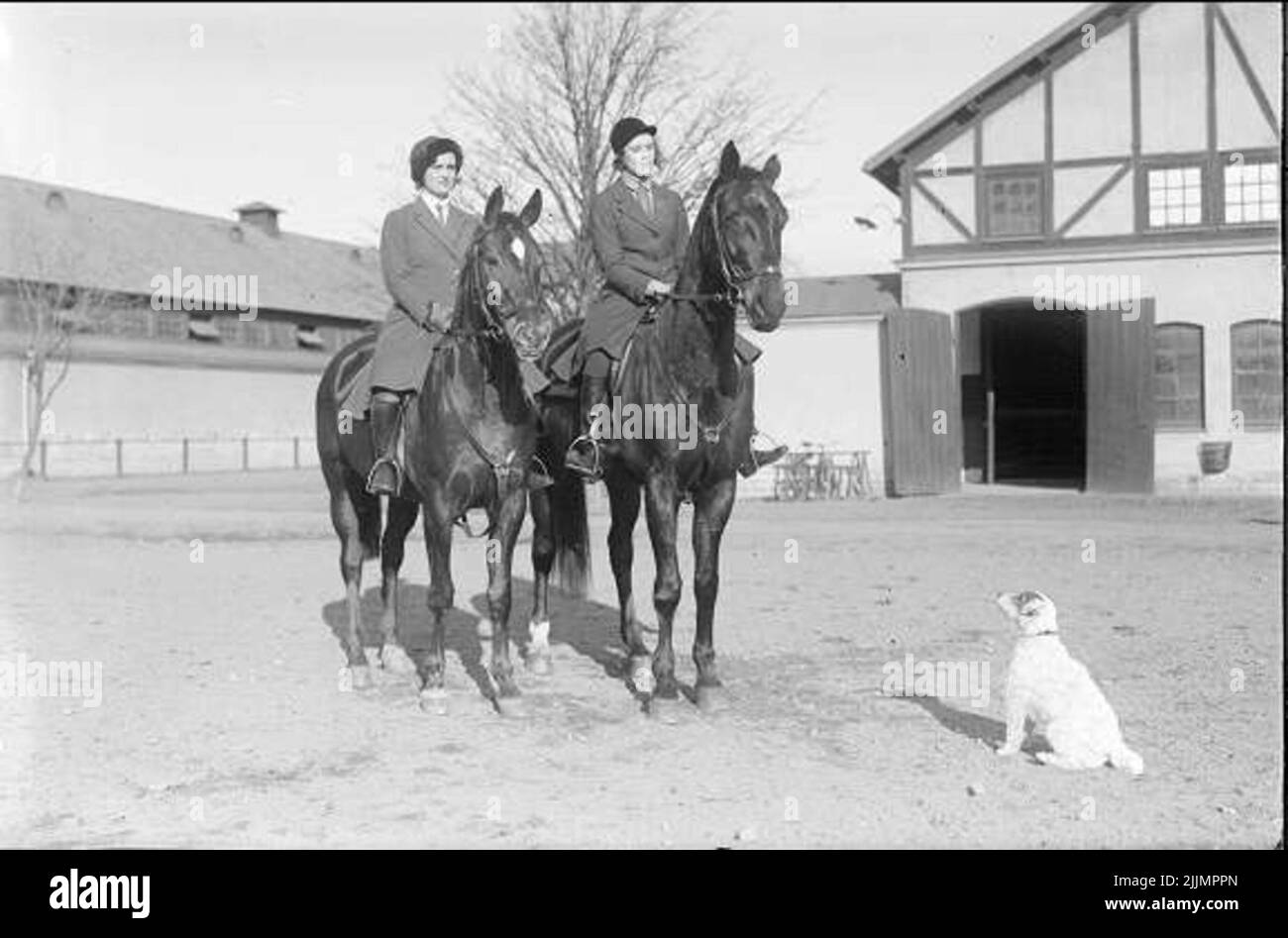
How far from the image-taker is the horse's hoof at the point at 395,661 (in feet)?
25.8

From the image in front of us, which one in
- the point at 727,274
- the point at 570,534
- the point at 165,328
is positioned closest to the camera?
the point at 727,274

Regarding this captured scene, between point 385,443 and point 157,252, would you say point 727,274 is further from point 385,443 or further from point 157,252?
point 157,252

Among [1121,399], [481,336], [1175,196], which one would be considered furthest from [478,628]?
[1175,196]

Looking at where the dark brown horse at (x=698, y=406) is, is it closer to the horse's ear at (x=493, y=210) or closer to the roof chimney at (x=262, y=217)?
the horse's ear at (x=493, y=210)

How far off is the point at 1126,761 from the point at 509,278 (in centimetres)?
369

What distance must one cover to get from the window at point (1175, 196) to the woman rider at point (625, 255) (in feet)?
54.2

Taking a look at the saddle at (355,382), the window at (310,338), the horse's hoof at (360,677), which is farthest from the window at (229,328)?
the horse's hoof at (360,677)

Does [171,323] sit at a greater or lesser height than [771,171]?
greater

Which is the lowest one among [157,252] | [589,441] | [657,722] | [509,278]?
[657,722]

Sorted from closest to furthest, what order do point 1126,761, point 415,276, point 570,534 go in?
point 1126,761 → point 415,276 → point 570,534

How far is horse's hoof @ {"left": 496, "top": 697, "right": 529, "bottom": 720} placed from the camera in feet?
21.9

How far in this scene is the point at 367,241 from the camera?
69.5 ft

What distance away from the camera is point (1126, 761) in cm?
535
